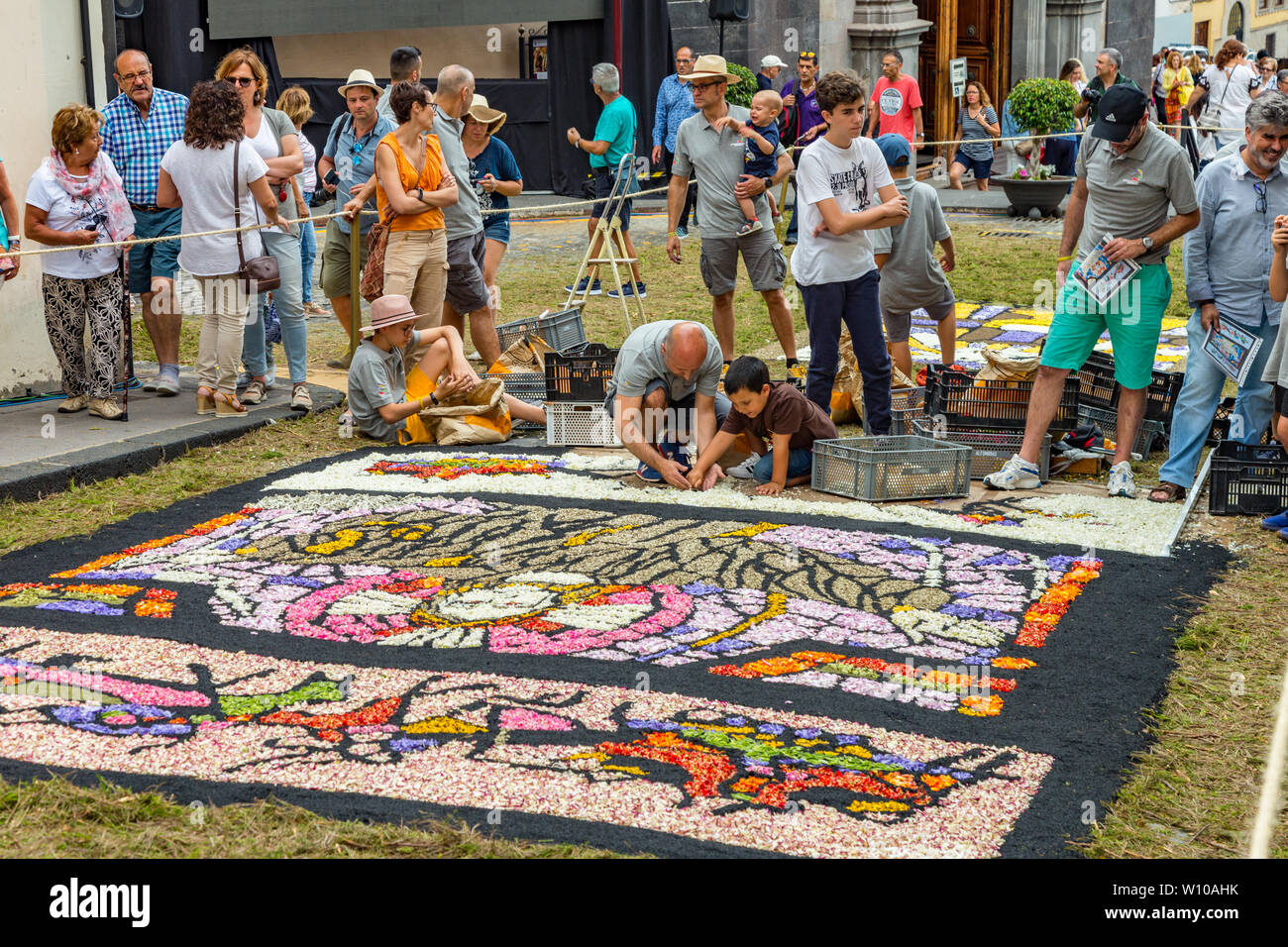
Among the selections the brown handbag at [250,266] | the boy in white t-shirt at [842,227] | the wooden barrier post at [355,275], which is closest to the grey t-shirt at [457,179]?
the wooden barrier post at [355,275]

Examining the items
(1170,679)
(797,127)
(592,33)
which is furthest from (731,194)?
(592,33)

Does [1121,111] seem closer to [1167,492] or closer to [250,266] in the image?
[1167,492]

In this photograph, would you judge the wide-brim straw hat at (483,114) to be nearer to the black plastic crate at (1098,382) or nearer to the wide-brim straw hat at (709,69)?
the wide-brim straw hat at (709,69)

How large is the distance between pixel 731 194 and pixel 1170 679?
519cm

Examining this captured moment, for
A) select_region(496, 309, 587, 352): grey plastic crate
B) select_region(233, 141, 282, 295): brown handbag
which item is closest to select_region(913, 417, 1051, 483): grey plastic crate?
select_region(496, 309, 587, 352): grey plastic crate

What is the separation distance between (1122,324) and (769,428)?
5.79ft

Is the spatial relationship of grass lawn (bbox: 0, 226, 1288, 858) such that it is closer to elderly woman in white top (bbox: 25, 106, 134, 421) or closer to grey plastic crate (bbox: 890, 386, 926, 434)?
elderly woman in white top (bbox: 25, 106, 134, 421)

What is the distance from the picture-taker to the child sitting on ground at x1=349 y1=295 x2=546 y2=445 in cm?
845

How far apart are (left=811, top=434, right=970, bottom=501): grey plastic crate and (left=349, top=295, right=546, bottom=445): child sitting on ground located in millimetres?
2235

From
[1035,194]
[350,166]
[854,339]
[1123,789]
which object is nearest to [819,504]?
[854,339]

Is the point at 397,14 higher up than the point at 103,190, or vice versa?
the point at 397,14

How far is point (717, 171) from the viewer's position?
9508 mm
